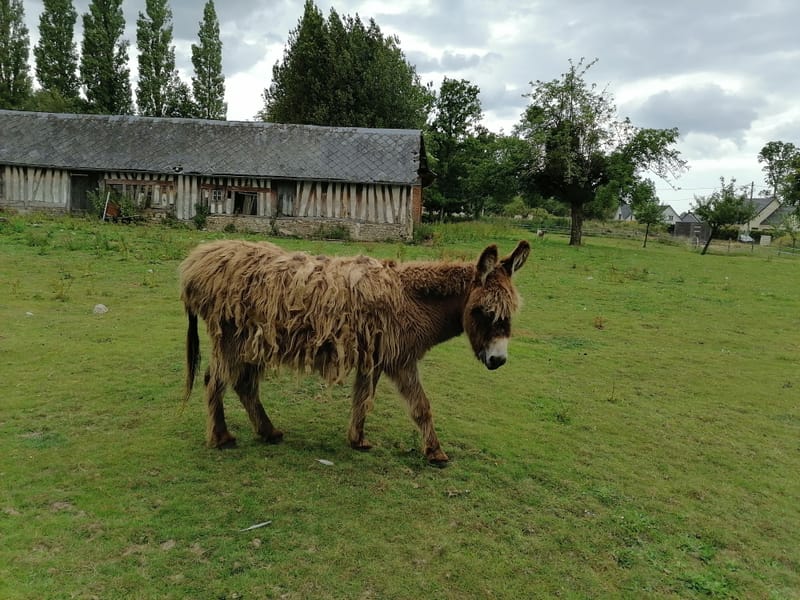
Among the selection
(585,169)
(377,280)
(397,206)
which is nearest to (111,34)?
(397,206)

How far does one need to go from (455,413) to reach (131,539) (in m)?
3.84

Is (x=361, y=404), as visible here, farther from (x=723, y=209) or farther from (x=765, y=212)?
(x=765, y=212)

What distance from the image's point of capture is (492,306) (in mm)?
4898

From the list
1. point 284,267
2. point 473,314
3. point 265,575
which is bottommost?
point 265,575

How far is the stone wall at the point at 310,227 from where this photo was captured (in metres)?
26.9

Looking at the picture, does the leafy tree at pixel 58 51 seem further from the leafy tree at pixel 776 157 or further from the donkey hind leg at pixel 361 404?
the leafy tree at pixel 776 157

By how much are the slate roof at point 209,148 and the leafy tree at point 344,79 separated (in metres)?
16.6

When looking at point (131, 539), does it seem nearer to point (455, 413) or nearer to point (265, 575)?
point (265, 575)

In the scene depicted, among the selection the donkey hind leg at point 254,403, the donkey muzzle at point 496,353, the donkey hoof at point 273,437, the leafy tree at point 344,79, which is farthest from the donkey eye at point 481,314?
the leafy tree at point 344,79

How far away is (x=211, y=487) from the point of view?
459cm

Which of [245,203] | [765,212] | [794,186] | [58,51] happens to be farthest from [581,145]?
[765,212]

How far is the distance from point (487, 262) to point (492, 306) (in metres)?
0.42

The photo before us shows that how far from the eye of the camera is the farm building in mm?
27000

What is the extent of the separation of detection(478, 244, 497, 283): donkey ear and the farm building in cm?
2211
